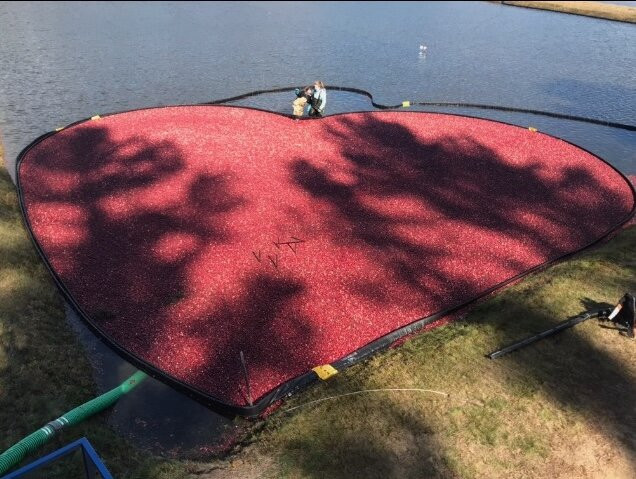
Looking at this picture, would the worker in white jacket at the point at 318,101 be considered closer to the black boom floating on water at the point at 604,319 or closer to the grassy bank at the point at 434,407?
the grassy bank at the point at 434,407

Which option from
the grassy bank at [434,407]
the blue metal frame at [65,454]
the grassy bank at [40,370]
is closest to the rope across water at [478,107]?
the grassy bank at [40,370]

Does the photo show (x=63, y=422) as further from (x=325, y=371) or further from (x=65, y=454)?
(x=325, y=371)

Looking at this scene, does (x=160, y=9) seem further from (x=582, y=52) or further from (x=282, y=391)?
(x=282, y=391)

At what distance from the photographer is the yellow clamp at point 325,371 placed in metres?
9.53

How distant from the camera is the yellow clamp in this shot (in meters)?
9.53

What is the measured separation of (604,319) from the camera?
10.4 meters

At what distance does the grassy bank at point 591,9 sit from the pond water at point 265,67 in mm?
2034

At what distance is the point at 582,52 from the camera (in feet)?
125

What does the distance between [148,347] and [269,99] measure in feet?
62.7

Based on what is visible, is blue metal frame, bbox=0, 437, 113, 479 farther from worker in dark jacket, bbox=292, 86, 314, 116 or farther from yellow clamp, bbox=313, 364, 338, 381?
worker in dark jacket, bbox=292, 86, 314, 116

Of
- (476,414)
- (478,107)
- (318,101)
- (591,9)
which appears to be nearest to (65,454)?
(476,414)

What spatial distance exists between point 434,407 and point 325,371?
2.16 meters

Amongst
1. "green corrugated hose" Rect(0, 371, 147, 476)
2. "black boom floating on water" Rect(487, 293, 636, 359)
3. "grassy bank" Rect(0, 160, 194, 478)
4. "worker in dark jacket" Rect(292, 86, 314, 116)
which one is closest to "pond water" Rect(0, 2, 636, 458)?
"green corrugated hose" Rect(0, 371, 147, 476)

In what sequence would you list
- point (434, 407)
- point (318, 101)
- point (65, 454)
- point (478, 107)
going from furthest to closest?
point (478, 107) → point (318, 101) → point (434, 407) → point (65, 454)
